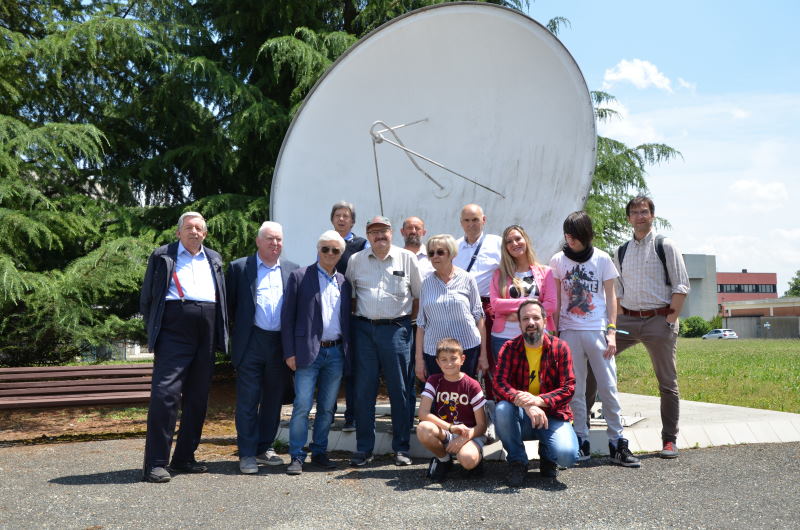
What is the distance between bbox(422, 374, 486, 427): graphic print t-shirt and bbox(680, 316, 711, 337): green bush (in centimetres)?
5591

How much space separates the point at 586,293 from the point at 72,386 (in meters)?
4.86

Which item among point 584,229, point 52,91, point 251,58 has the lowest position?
point 584,229

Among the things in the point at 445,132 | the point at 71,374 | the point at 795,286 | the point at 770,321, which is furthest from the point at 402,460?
the point at 795,286

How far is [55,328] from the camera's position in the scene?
7.79 m

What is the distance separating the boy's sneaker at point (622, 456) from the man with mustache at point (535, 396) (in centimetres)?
49

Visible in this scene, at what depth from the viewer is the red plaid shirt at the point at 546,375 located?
4227 mm

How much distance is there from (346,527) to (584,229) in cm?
254

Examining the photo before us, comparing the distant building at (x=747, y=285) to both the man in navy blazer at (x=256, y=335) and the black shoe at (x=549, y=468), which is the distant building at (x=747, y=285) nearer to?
the black shoe at (x=549, y=468)

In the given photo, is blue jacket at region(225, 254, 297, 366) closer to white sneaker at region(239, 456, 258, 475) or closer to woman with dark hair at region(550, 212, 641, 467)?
white sneaker at region(239, 456, 258, 475)

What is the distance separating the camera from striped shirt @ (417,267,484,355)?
4535 millimetres

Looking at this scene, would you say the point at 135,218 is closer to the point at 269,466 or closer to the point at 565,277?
the point at 269,466

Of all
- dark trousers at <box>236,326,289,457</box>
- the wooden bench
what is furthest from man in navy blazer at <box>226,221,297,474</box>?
the wooden bench

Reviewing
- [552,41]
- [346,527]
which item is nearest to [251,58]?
[552,41]

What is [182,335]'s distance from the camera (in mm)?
4523
